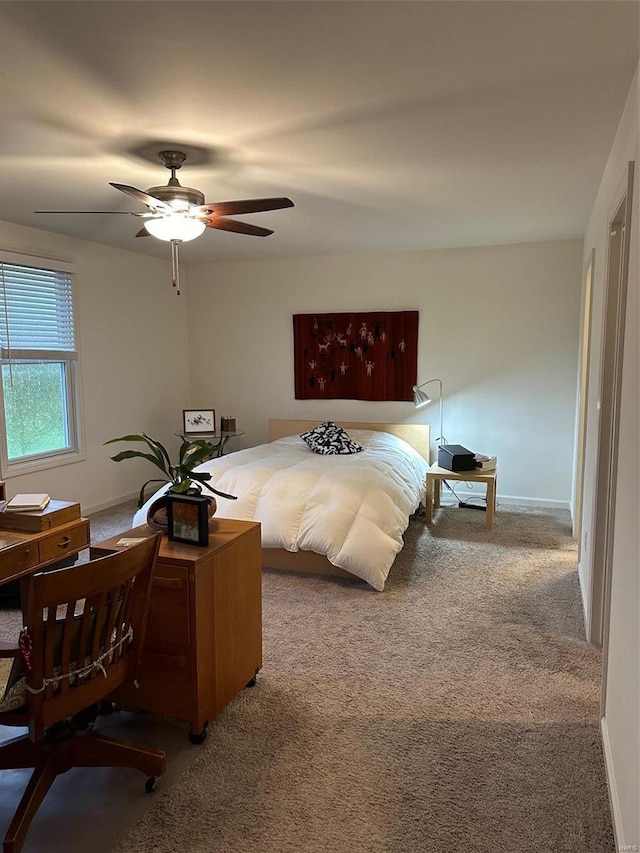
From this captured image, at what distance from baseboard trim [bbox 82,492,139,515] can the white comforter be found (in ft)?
4.75

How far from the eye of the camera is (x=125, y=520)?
475 cm

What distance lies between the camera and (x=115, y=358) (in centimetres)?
526

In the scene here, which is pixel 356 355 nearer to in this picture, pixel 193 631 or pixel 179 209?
pixel 179 209

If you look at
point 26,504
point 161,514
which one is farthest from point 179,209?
point 26,504

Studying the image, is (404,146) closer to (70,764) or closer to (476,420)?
(70,764)

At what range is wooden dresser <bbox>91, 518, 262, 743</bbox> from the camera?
2037mm

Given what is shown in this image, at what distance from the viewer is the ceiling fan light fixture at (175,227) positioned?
2.76 metres

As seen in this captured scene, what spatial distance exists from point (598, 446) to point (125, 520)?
361cm

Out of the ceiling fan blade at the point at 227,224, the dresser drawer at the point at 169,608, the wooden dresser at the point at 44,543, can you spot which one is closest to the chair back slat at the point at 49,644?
the dresser drawer at the point at 169,608

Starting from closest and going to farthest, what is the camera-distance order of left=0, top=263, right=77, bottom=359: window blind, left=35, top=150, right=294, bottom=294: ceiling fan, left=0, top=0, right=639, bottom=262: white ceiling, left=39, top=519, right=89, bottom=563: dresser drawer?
1. left=0, top=0, right=639, bottom=262: white ceiling
2. left=35, top=150, right=294, bottom=294: ceiling fan
3. left=39, top=519, right=89, bottom=563: dresser drawer
4. left=0, top=263, right=77, bottom=359: window blind

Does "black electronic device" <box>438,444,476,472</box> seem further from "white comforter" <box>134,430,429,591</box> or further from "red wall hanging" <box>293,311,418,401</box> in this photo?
"red wall hanging" <box>293,311,418,401</box>

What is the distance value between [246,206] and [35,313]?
2.53 metres

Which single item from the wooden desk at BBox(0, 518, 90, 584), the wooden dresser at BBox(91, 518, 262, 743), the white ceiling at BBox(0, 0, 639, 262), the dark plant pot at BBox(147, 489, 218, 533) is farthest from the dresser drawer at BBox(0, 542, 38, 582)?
the white ceiling at BBox(0, 0, 639, 262)

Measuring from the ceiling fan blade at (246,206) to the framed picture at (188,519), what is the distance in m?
1.36
